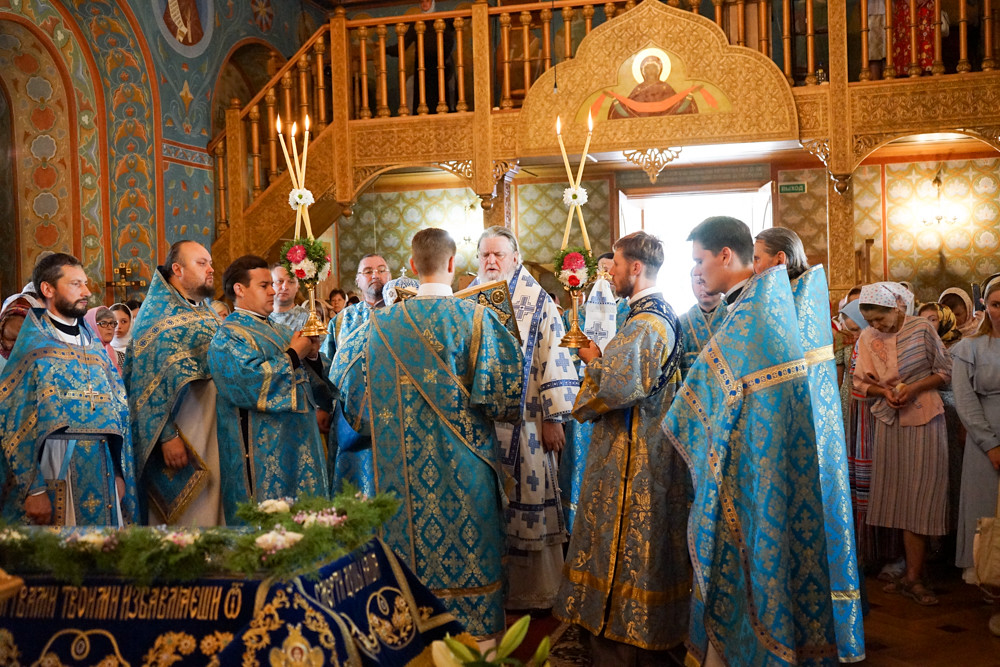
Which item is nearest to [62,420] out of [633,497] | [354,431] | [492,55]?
[354,431]

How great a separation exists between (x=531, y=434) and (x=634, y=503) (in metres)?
1.30

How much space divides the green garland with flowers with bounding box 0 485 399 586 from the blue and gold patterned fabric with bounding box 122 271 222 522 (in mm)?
1808

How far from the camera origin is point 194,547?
2176 mm

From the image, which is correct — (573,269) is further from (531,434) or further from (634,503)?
(531,434)

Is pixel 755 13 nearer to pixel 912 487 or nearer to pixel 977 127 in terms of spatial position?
pixel 977 127

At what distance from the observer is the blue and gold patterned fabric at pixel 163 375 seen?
4184mm

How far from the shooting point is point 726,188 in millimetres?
11648

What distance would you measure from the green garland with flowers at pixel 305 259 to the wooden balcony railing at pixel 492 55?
5.77 m

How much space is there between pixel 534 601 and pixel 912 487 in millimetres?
2185

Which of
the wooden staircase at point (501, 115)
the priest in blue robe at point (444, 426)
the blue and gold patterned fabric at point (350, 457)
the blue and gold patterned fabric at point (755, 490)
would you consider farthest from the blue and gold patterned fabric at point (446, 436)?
the wooden staircase at point (501, 115)

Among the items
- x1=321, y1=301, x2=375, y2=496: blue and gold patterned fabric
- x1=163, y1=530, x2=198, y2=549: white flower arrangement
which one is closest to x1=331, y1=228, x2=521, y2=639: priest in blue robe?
x1=321, y1=301, x2=375, y2=496: blue and gold patterned fabric

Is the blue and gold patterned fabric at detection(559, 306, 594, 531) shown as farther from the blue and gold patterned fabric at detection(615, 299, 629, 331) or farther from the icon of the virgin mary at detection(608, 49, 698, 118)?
the icon of the virgin mary at detection(608, 49, 698, 118)

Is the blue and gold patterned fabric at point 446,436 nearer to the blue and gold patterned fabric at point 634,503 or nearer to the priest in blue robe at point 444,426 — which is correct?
the priest in blue robe at point 444,426

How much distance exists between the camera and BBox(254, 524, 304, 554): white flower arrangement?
2135 mm
